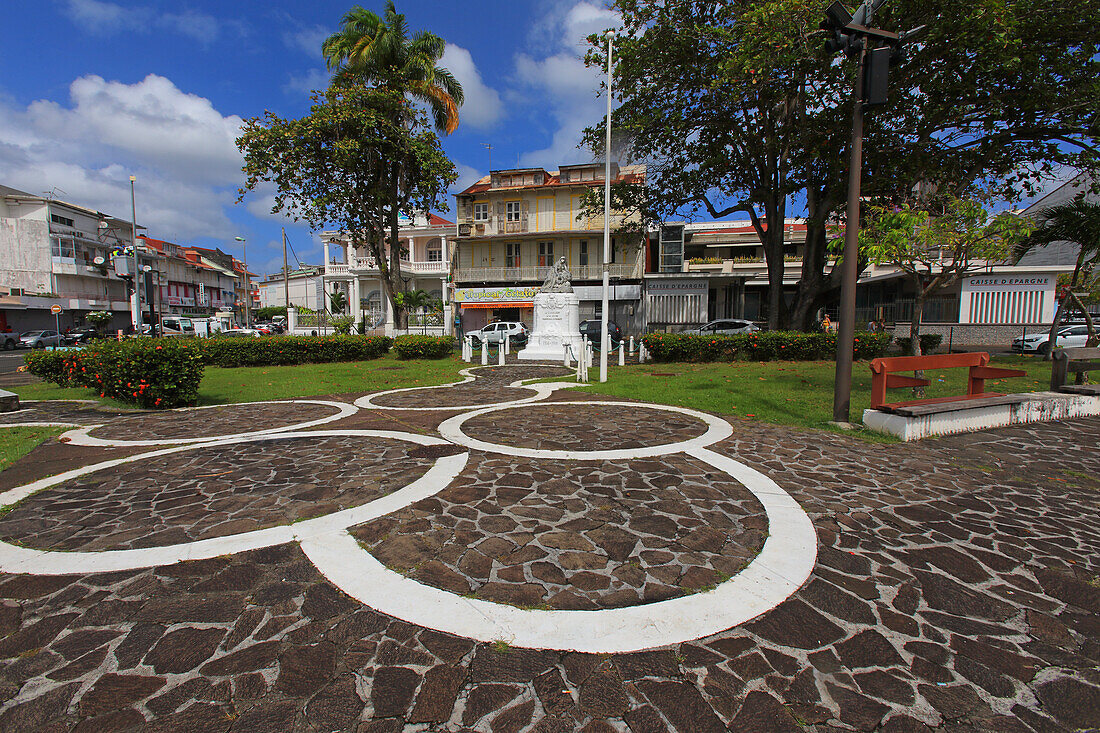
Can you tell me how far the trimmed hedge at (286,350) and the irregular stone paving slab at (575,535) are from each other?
55.1 feet

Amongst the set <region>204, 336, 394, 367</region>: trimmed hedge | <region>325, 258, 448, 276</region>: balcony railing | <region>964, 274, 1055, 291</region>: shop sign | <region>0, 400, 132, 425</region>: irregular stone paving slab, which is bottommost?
<region>0, 400, 132, 425</region>: irregular stone paving slab

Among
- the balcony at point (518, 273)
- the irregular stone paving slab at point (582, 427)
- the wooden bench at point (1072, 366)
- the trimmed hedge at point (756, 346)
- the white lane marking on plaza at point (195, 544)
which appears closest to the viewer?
the white lane marking on plaza at point (195, 544)

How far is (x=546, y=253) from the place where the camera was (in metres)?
35.2

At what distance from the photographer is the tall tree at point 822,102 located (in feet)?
41.7

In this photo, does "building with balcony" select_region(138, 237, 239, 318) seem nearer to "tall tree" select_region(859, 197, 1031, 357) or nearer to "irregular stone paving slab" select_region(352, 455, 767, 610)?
"irregular stone paving slab" select_region(352, 455, 767, 610)

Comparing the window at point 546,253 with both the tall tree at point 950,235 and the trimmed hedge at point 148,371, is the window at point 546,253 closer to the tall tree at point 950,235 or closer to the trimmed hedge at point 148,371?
the trimmed hedge at point 148,371

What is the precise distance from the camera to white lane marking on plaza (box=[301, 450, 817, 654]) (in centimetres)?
264

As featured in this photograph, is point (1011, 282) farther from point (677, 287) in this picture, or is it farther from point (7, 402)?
point (7, 402)

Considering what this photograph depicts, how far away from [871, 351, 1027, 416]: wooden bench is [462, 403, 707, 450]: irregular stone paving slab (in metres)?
2.54

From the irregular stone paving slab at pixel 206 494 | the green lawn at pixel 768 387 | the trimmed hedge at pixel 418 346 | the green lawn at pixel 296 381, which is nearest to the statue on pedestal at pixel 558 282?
the green lawn at pixel 296 381

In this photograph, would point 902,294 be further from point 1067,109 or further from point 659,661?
point 659,661

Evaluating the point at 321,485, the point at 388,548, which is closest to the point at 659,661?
the point at 388,548

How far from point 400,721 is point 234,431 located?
6.96m

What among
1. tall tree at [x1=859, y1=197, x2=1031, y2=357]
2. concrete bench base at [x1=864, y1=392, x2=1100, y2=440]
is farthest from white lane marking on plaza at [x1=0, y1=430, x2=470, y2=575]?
tall tree at [x1=859, y1=197, x2=1031, y2=357]
